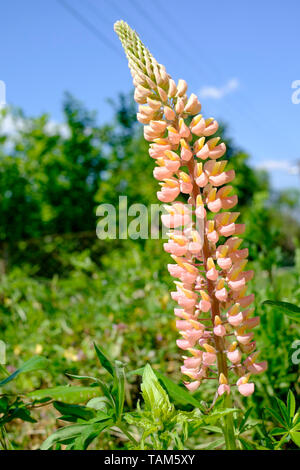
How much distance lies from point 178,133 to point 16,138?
10.2 m

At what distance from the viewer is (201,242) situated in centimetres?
109

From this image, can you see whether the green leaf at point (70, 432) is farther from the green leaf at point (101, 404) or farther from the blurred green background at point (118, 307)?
the blurred green background at point (118, 307)

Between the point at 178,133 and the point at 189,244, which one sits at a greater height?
the point at 178,133

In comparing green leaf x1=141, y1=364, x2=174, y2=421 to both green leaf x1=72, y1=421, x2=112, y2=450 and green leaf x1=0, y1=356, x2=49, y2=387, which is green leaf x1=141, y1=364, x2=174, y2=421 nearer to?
green leaf x1=72, y1=421, x2=112, y2=450

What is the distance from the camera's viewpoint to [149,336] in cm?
246

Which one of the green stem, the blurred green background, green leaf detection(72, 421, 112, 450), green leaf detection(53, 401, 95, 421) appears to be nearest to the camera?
green leaf detection(72, 421, 112, 450)

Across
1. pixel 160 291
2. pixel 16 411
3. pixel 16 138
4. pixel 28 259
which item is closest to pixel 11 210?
pixel 28 259

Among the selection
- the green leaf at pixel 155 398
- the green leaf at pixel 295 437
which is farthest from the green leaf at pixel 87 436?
the green leaf at pixel 295 437

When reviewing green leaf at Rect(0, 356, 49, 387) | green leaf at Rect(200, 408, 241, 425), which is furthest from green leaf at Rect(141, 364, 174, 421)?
green leaf at Rect(0, 356, 49, 387)

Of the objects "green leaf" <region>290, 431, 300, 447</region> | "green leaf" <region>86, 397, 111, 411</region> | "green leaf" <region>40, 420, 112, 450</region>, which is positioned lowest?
"green leaf" <region>290, 431, 300, 447</region>

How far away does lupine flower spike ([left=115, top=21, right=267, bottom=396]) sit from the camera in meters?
1.08

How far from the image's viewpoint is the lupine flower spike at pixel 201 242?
1075 mm
